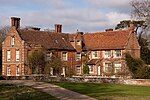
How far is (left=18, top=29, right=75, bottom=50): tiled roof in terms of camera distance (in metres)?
61.5

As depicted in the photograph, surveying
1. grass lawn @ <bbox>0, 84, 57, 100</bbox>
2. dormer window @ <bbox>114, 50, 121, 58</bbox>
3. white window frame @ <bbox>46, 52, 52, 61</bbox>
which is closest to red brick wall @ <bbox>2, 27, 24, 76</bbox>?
white window frame @ <bbox>46, 52, 52, 61</bbox>

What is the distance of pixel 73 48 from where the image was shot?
66562mm

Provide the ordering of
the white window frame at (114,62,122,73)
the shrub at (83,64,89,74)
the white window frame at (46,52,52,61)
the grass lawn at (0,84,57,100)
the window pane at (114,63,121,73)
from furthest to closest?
1. the shrub at (83,64,89,74)
2. the white window frame at (114,62,122,73)
3. the window pane at (114,63,121,73)
4. the white window frame at (46,52,52,61)
5. the grass lawn at (0,84,57,100)

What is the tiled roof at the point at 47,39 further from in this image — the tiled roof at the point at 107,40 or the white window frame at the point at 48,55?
the tiled roof at the point at 107,40

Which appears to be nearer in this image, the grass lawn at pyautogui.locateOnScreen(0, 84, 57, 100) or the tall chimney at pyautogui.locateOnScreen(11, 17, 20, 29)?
the grass lawn at pyautogui.locateOnScreen(0, 84, 57, 100)

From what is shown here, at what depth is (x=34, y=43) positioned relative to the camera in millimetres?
60500

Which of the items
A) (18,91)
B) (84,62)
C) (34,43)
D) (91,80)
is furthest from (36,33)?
(18,91)

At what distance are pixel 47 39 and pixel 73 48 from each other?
17.9 ft

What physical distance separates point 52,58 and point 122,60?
475 inches

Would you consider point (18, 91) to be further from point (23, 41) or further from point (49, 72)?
point (23, 41)

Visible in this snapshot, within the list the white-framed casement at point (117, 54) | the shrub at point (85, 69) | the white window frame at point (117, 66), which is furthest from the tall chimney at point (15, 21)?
the white window frame at point (117, 66)

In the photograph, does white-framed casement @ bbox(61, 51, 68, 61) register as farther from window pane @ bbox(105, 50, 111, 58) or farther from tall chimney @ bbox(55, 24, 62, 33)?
window pane @ bbox(105, 50, 111, 58)

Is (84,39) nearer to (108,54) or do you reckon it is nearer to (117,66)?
(108,54)

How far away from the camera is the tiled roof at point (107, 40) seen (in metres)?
63.4
